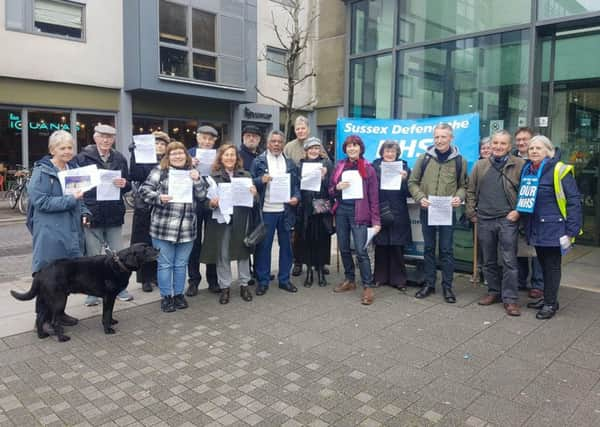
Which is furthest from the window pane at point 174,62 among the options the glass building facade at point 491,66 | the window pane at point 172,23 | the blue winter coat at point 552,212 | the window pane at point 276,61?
the blue winter coat at point 552,212

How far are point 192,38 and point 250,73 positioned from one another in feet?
9.49

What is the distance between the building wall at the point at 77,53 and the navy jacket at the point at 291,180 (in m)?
11.9

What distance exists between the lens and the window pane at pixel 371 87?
10.3 meters

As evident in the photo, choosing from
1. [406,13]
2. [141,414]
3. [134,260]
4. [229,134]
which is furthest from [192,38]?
[141,414]

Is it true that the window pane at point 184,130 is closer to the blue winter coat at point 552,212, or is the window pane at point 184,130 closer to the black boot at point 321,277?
the black boot at point 321,277

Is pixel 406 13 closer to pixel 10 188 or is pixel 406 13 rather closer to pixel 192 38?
pixel 192 38

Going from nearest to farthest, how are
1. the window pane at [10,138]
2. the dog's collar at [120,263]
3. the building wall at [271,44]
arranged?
the dog's collar at [120,263] → the window pane at [10,138] → the building wall at [271,44]

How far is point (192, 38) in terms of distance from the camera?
17.7 meters

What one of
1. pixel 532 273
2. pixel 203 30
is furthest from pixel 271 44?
pixel 532 273

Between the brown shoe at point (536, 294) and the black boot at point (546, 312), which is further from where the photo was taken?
the brown shoe at point (536, 294)

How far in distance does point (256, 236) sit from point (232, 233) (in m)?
0.28

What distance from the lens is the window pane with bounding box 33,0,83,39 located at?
1498cm

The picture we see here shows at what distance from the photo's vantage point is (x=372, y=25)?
410 inches

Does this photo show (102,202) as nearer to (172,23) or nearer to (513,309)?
(513,309)
